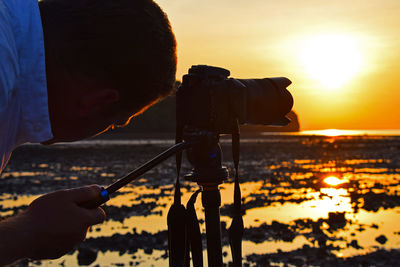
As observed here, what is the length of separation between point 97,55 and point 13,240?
0.55 m

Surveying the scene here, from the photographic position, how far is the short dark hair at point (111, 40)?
1.34 metres

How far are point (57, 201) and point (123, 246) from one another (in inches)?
152

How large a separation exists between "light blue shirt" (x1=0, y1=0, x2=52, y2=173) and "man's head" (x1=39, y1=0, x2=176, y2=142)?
7 cm

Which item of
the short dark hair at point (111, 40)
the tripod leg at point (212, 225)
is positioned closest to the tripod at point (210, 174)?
the tripod leg at point (212, 225)

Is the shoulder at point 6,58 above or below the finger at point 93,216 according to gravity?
above

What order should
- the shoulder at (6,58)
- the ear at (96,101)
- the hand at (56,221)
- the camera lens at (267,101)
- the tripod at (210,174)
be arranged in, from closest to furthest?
the shoulder at (6,58) → the hand at (56,221) → the ear at (96,101) → the tripod at (210,174) → the camera lens at (267,101)

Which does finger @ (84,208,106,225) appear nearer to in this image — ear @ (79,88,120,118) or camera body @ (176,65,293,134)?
ear @ (79,88,120,118)

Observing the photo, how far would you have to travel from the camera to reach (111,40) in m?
1.38

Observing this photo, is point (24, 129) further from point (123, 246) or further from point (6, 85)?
point (123, 246)

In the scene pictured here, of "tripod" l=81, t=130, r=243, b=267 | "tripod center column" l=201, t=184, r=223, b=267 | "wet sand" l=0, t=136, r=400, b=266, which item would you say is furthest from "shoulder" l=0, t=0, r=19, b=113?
"wet sand" l=0, t=136, r=400, b=266

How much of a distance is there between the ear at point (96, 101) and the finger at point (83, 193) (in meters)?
0.22

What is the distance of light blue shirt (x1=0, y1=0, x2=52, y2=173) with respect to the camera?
3.77ft

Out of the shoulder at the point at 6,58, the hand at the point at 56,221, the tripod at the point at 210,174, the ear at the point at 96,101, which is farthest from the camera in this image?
the tripod at the point at 210,174

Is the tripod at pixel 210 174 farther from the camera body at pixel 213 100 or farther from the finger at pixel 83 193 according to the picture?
the finger at pixel 83 193
